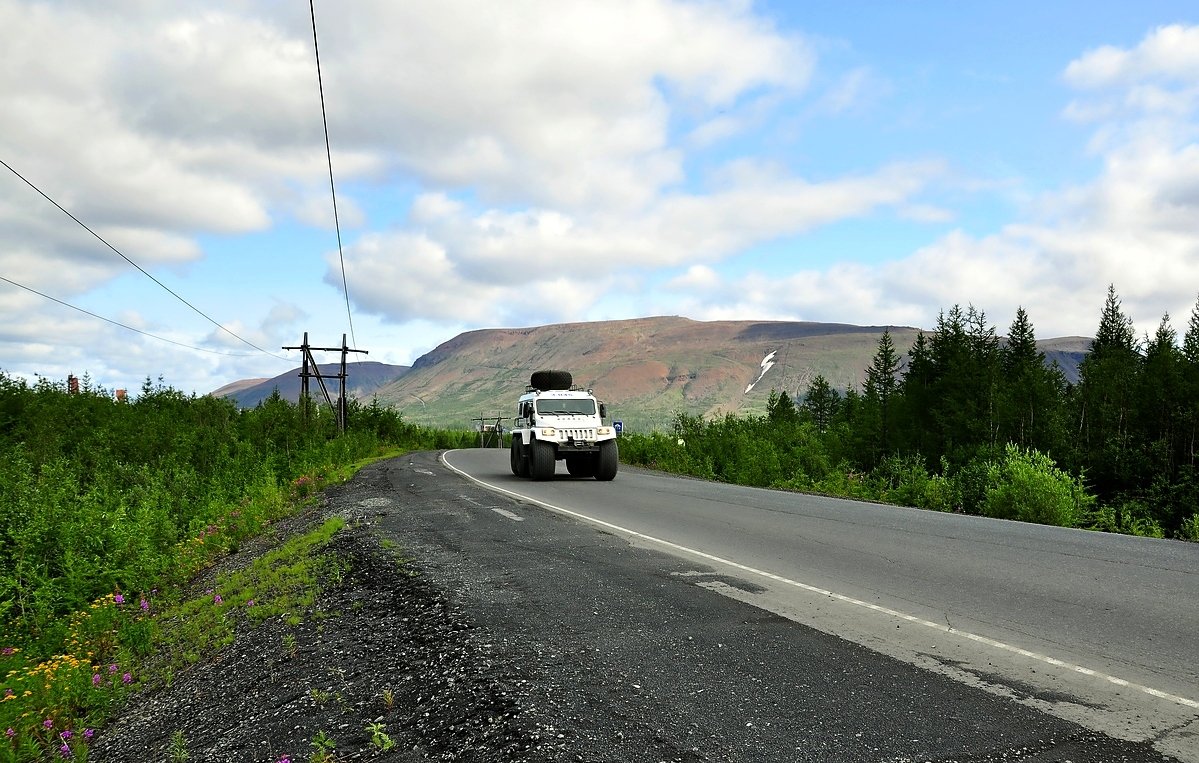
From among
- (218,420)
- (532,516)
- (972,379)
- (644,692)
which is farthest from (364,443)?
(972,379)

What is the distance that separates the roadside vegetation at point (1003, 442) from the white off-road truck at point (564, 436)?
18.8 feet

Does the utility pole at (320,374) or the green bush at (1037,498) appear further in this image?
the utility pole at (320,374)

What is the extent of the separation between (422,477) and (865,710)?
2034 centimetres

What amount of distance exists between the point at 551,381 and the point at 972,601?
65.7 ft

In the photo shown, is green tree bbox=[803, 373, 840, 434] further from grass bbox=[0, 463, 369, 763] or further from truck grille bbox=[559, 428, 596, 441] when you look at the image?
grass bbox=[0, 463, 369, 763]

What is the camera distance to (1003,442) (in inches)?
1956

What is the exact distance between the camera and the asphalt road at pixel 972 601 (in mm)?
4016

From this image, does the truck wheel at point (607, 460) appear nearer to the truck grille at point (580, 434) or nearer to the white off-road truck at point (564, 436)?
the white off-road truck at point (564, 436)

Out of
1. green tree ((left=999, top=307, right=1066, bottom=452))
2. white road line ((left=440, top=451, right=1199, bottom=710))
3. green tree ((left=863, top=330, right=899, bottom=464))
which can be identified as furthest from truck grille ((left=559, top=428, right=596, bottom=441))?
green tree ((left=863, top=330, right=899, bottom=464))

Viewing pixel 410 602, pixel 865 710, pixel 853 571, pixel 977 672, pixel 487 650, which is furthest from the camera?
pixel 853 571

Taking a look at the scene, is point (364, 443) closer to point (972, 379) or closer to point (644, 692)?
point (644, 692)

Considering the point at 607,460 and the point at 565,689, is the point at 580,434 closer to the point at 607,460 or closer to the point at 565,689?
the point at 607,460

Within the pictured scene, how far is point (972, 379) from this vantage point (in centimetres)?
5738

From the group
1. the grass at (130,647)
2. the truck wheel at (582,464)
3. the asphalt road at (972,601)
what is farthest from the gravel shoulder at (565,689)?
the truck wheel at (582,464)
